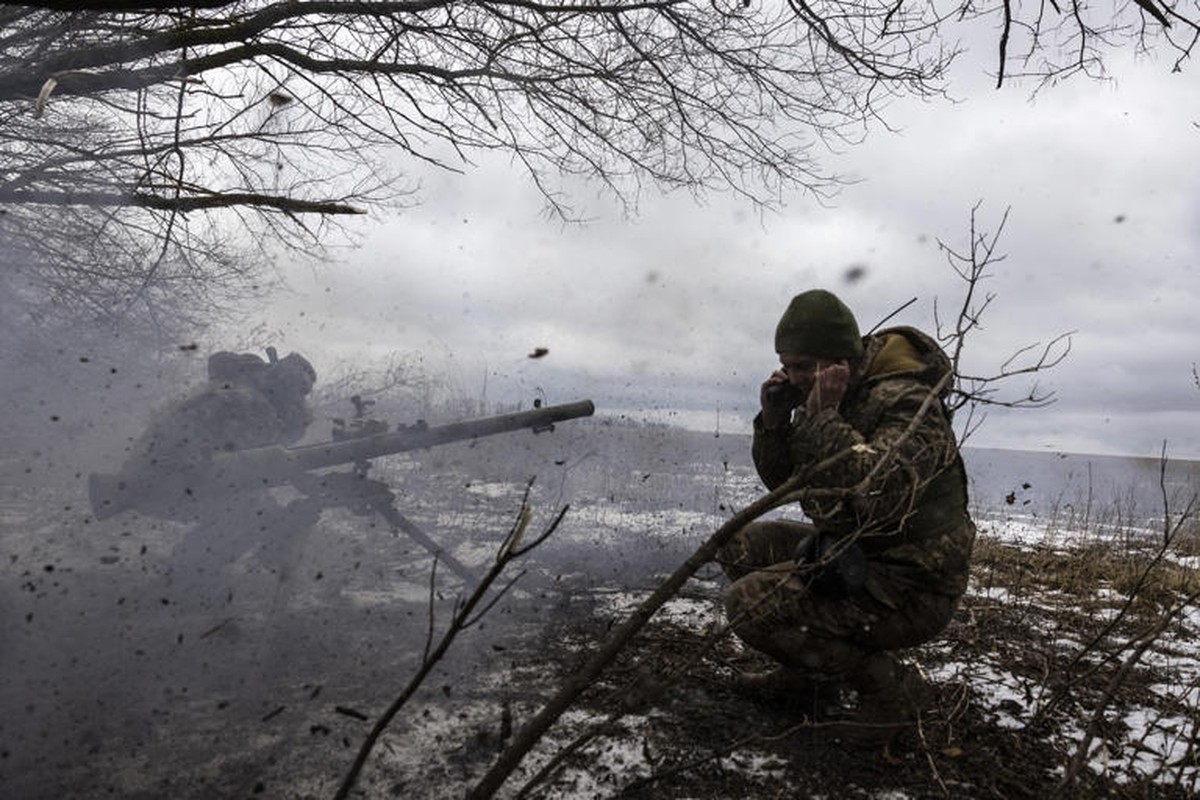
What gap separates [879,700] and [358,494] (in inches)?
138

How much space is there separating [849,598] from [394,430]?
340 cm

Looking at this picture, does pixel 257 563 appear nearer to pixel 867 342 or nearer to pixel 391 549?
pixel 391 549

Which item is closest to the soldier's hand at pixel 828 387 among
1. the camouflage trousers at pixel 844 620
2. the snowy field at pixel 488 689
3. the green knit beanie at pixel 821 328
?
the green knit beanie at pixel 821 328

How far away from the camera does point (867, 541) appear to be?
265cm

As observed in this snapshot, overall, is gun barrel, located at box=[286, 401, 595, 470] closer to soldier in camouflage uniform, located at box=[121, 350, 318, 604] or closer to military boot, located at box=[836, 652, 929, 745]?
soldier in camouflage uniform, located at box=[121, 350, 318, 604]

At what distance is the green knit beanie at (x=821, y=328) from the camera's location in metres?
2.84

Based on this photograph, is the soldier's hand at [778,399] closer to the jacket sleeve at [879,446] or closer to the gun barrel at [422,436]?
the jacket sleeve at [879,446]

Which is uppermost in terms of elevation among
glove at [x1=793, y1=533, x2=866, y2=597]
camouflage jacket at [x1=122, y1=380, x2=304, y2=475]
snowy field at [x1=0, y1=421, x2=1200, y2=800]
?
camouflage jacket at [x1=122, y1=380, x2=304, y2=475]

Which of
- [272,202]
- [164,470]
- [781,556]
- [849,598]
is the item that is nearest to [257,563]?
[164,470]

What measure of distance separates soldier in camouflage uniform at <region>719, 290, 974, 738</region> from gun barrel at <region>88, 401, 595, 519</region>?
106 inches

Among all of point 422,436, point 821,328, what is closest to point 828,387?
point 821,328

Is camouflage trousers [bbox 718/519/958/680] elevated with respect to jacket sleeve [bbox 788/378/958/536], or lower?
lower

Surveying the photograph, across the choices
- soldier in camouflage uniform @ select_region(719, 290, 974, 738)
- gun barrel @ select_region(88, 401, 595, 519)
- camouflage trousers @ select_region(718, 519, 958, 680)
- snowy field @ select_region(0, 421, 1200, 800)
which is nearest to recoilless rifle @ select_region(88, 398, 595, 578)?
gun barrel @ select_region(88, 401, 595, 519)

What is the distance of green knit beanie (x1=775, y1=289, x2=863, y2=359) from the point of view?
284cm
